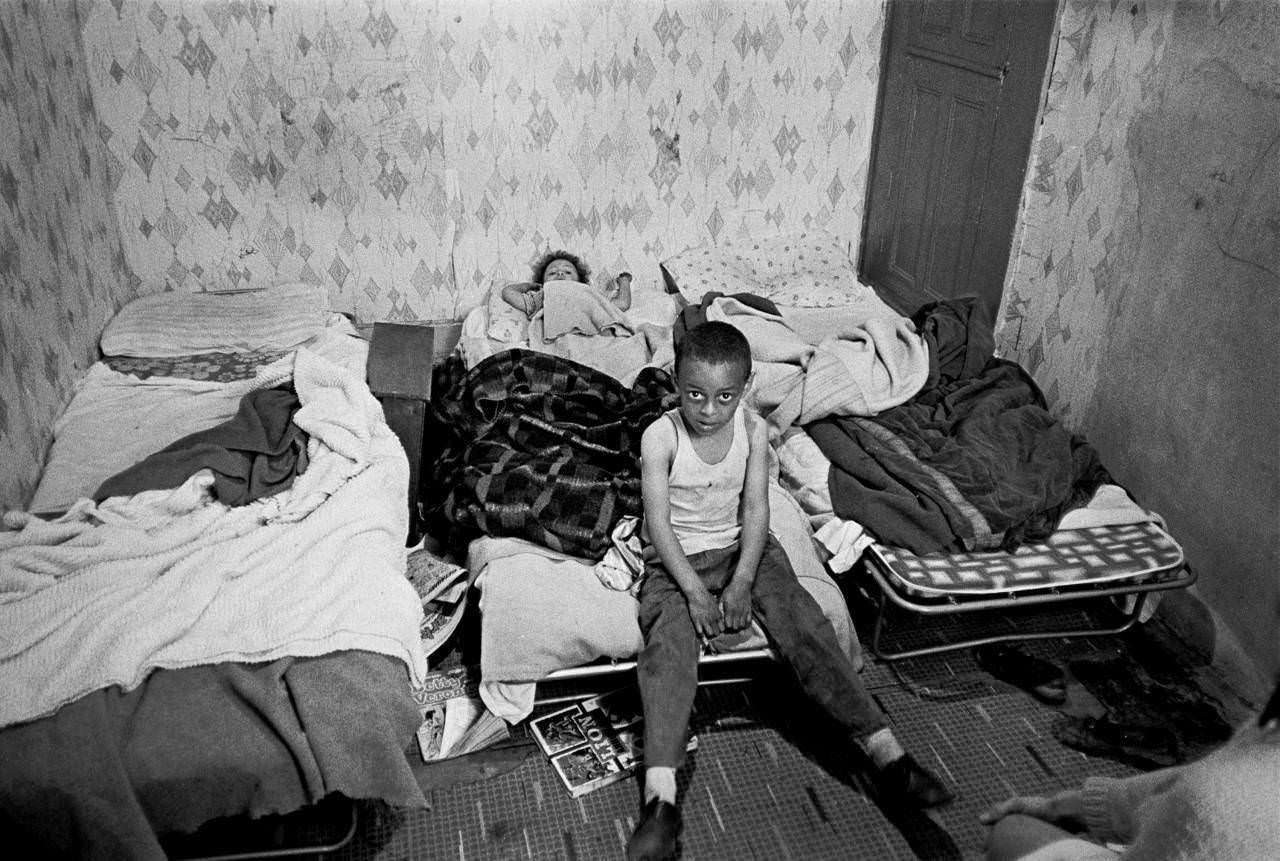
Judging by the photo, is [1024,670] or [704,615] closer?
[704,615]

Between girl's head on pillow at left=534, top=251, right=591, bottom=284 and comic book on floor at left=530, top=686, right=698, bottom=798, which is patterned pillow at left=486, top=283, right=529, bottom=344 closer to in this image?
girl's head on pillow at left=534, top=251, right=591, bottom=284

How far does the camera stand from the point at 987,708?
8.91 feet

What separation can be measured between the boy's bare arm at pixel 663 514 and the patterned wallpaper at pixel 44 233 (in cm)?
175

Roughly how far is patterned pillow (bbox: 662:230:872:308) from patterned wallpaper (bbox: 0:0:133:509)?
2.43 m

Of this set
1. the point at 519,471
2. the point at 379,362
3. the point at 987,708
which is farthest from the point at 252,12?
the point at 987,708

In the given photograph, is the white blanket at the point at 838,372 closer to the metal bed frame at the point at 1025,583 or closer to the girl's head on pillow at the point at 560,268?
the metal bed frame at the point at 1025,583

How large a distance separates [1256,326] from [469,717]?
2.42 metres

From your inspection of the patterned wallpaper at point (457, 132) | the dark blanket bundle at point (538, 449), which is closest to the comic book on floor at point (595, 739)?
the dark blanket bundle at point (538, 449)

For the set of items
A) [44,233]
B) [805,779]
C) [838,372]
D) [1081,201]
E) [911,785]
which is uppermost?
[1081,201]

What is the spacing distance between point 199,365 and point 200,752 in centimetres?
198

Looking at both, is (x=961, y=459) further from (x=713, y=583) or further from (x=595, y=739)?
(x=595, y=739)

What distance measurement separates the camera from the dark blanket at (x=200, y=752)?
6.17 feet

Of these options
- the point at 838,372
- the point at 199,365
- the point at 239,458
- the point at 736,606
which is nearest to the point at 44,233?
the point at 199,365

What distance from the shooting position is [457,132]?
4.21m
